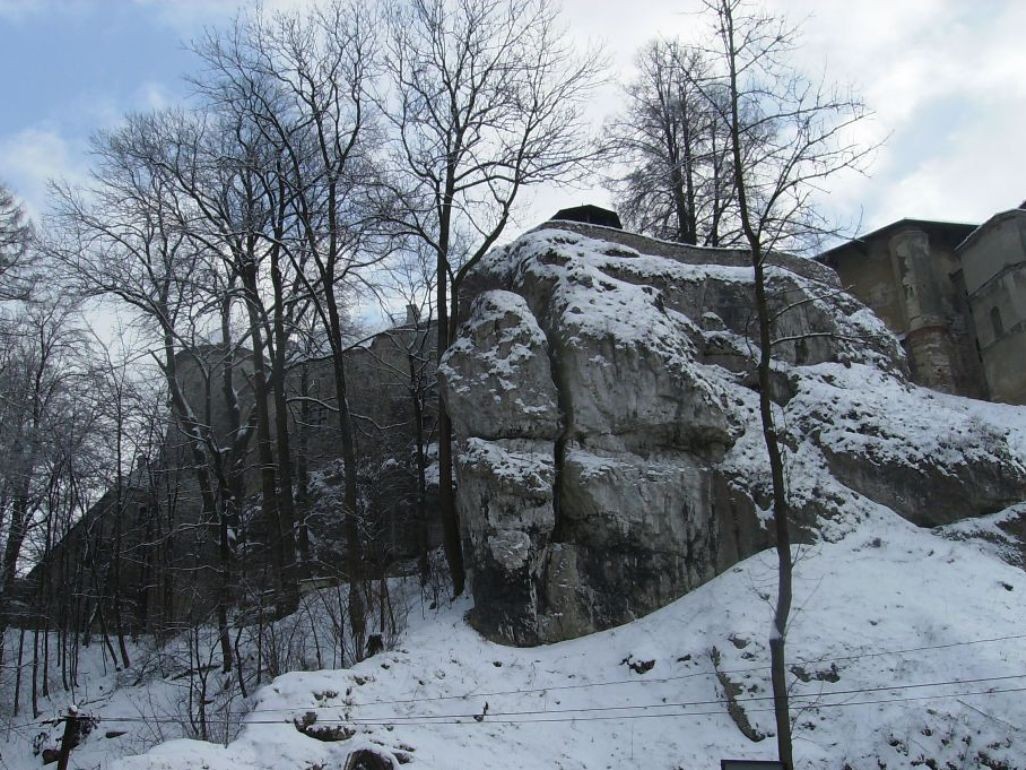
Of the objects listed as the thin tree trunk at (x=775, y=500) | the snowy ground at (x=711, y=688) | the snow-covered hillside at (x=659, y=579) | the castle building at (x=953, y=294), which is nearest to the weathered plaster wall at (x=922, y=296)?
the castle building at (x=953, y=294)

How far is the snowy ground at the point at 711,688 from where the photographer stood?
1073 centimetres

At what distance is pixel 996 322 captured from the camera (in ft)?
85.0

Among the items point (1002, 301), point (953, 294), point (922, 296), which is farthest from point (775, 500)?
point (953, 294)

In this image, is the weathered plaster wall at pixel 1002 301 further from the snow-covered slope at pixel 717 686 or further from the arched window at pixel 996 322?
the snow-covered slope at pixel 717 686

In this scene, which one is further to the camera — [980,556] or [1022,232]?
[1022,232]

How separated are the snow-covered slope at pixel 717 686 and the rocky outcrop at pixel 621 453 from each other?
31.8 inches

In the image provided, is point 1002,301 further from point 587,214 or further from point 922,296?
point 587,214

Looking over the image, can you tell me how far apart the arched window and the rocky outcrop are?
32.1 feet

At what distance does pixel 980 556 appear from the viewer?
47.3ft

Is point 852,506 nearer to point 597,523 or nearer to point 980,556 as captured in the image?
point 980,556

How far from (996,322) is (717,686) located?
753 inches

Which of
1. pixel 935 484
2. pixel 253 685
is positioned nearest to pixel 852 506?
pixel 935 484

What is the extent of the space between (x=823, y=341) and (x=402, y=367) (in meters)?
13.3

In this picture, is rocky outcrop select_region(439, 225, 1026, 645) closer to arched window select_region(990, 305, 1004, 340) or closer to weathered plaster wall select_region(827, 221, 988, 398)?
arched window select_region(990, 305, 1004, 340)
